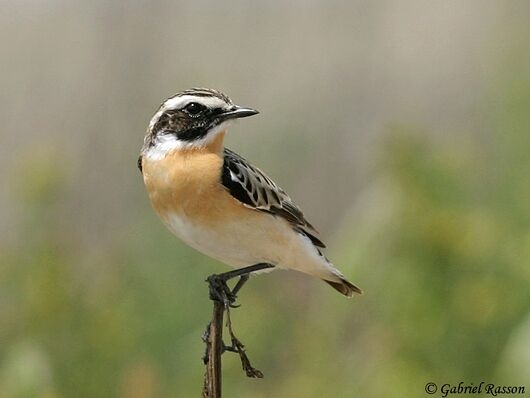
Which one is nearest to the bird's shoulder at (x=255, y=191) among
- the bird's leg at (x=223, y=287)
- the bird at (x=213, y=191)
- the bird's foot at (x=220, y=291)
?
the bird at (x=213, y=191)

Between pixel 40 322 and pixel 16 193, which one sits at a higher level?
pixel 16 193

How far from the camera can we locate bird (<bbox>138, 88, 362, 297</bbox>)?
3.11 meters

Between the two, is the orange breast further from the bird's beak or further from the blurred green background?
the blurred green background

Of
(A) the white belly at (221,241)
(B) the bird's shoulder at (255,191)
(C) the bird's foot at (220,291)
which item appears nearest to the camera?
(C) the bird's foot at (220,291)

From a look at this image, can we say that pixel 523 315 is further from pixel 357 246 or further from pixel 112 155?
pixel 112 155

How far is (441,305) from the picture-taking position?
12.6 feet

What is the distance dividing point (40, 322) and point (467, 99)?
3726mm

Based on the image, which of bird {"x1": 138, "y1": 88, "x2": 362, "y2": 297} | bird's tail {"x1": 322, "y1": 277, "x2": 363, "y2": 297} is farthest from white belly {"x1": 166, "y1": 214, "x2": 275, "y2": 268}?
bird's tail {"x1": 322, "y1": 277, "x2": 363, "y2": 297}

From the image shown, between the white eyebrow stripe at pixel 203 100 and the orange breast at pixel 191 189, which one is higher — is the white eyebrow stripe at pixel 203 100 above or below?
above

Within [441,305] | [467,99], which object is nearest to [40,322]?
[441,305]

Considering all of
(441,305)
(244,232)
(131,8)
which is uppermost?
(131,8)

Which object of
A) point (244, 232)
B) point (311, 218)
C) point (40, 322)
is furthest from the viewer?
point (311, 218)

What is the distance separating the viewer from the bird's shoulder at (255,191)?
3.20 meters

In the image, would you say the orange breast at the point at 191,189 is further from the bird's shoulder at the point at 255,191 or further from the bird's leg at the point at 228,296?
the bird's leg at the point at 228,296
